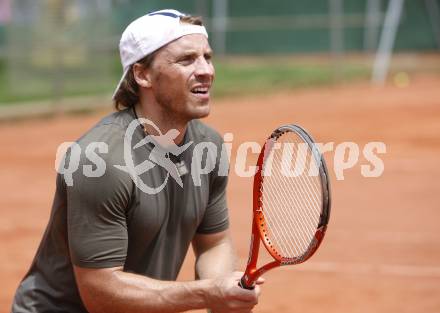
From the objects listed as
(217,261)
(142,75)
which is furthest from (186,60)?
(217,261)

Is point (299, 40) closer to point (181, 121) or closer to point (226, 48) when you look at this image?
point (226, 48)

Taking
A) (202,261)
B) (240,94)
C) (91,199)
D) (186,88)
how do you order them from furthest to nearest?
(240,94) < (202,261) < (186,88) < (91,199)

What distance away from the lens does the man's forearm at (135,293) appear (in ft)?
13.2

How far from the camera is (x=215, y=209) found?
4.69 meters

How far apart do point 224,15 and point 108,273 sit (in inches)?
920

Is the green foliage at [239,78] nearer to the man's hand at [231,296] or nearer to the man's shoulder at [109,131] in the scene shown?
the man's shoulder at [109,131]

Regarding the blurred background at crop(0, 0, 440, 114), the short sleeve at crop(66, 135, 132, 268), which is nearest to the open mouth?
the short sleeve at crop(66, 135, 132, 268)

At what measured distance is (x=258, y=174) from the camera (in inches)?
169

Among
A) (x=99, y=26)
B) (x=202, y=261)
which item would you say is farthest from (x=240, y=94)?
(x=202, y=261)

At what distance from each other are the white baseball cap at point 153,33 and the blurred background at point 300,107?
345 centimetres

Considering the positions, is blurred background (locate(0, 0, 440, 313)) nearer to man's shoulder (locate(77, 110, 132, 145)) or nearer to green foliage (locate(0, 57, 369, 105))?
green foliage (locate(0, 57, 369, 105))

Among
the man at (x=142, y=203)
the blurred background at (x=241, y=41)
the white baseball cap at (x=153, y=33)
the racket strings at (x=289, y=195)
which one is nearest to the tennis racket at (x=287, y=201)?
the racket strings at (x=289, y=195)

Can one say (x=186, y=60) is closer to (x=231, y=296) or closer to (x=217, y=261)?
(x=217, y=261)

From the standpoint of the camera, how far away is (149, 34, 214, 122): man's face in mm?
4297
